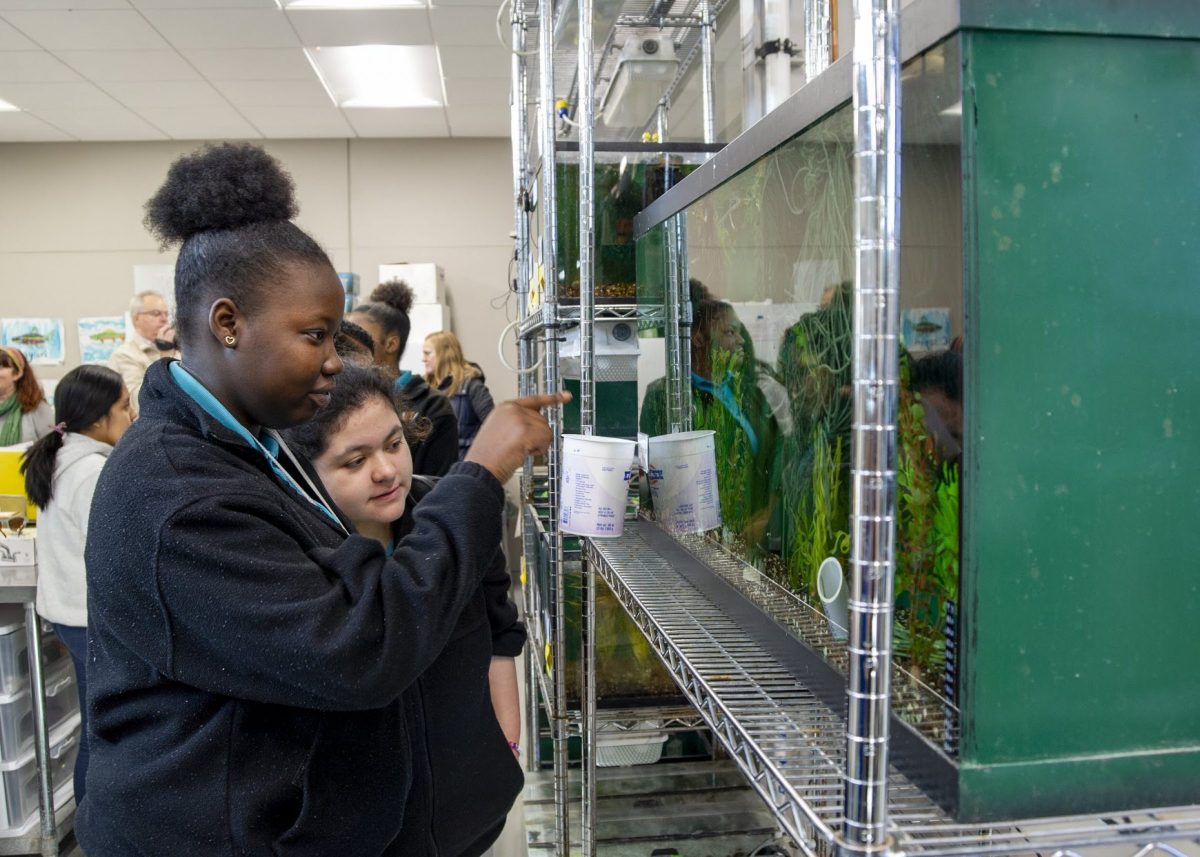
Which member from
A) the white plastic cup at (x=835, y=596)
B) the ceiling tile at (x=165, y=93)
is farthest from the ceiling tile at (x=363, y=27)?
the white plastic cup at (x=835, y=596)

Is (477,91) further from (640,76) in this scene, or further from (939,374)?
(939,374)

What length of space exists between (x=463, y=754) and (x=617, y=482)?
1.43 feet

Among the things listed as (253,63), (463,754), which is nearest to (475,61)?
(253,63)

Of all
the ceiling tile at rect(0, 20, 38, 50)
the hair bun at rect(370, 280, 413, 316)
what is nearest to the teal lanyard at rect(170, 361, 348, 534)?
the hair bun at rect(370, 280, 413, 316)

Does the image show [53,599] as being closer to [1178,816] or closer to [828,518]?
[828,518]

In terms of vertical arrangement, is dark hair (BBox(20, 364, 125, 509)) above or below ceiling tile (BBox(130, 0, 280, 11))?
below

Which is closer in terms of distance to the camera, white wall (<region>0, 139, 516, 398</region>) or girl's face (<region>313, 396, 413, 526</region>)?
girl's face (<region>313, 396, 413, 526</region>)

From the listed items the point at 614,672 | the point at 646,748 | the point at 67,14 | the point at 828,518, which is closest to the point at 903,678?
the point at 828,518

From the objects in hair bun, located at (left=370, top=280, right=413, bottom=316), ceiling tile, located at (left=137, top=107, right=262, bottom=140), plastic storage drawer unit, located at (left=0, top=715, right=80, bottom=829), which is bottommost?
plastic storage drawer unit, located at (left=0, top=715, right=80, bottom=829)

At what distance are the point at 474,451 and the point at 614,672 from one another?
4.14 ft

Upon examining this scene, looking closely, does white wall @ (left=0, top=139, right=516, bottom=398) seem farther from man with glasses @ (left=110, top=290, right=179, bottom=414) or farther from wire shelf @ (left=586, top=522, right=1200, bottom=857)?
wire shelf @ (left=586, top=522, right=1200, bottom=857)

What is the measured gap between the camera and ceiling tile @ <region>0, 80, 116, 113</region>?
5.74m

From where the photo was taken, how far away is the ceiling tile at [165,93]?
5734 mm

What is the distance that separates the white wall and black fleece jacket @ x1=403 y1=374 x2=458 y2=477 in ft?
15.3
